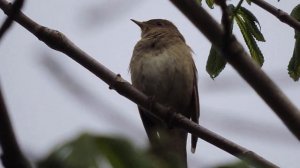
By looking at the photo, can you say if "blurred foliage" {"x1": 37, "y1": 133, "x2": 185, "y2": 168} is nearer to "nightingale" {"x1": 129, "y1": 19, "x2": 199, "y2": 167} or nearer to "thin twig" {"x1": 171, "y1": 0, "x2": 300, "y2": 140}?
"thin twig" {"x1": 171, "y1": 0, "x2": 300, "y2": 140}

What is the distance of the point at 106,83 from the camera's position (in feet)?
14.1

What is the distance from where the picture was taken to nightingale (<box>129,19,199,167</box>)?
698 centimetres

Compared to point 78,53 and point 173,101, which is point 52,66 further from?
point 173,101

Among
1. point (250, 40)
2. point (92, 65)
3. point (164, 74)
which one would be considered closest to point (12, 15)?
point (92, 65)

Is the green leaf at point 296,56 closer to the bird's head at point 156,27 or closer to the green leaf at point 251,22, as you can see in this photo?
the green leaf at point 251,22

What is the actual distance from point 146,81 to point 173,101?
1.58 feet

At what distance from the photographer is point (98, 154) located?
1623 mm

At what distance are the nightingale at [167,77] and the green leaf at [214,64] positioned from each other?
7.75 feet

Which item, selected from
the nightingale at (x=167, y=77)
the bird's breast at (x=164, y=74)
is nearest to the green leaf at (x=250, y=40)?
the nightingale at (x=167, y=77)

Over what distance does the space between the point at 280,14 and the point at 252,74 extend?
6.32 feet

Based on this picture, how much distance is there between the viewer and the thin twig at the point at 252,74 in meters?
1.96

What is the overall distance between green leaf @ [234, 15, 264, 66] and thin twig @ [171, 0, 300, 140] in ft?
7.45

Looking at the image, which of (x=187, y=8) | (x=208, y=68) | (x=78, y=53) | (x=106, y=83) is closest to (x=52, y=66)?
(x=187, y=8)

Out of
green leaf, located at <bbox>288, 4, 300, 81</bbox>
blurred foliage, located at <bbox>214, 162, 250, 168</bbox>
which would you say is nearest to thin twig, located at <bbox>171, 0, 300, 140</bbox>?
Result: blurred foliage, located at <bbox>214, 162, 250, 168</bbox>
